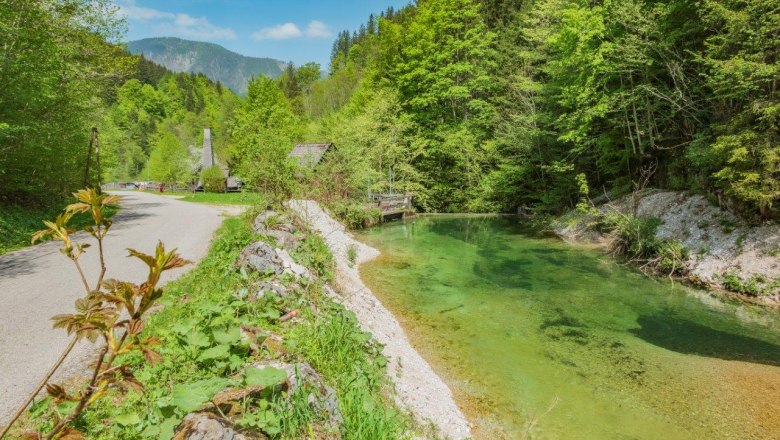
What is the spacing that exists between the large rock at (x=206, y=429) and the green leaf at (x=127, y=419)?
0.48 metres

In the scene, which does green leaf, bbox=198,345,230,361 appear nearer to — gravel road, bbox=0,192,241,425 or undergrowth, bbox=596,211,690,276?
gravel road, bbox=0,192,241,425

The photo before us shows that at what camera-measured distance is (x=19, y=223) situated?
13141 mm

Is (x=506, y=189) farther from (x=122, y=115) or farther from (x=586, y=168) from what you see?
(x=122, y=115)

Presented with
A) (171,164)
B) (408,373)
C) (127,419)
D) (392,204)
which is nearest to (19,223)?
(127,419)

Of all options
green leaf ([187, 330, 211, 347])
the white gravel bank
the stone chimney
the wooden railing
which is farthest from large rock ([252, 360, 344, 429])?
the stone chimney

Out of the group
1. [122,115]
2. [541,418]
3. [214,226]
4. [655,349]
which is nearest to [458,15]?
[214,226]

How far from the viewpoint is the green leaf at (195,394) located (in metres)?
3.37

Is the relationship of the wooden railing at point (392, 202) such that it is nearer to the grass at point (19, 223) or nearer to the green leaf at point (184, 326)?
the grass at point (19, 223)

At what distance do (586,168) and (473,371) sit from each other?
838 inches

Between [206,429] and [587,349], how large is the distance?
8.39 meters

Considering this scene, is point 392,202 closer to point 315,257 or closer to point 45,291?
point 315,257

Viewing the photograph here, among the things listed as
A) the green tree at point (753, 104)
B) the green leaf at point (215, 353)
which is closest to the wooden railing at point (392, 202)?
the green tree at point (753, 104)

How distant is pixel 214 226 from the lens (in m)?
15.8

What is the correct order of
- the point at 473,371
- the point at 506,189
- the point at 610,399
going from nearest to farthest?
the point at 610,399, the point at 473,371, the point at 506,189
